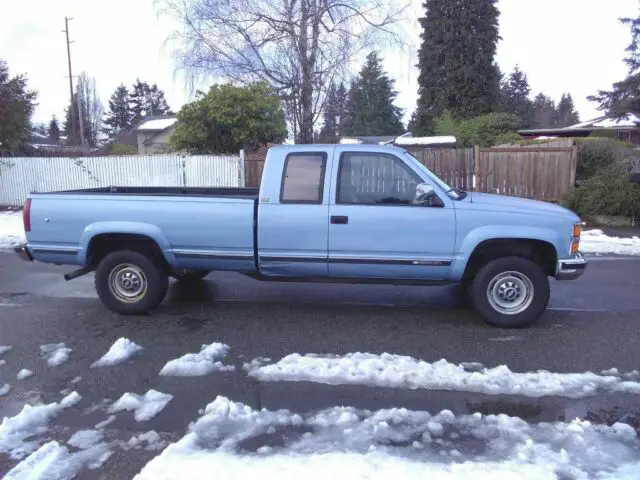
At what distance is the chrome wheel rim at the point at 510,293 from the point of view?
5.69 m

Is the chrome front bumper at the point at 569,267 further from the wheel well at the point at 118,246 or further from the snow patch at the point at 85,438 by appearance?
the snow patch at the point at 85,438

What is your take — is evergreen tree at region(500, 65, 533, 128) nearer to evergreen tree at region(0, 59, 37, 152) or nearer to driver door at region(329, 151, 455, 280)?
evergreen tree at region(0, 59, 37, 152)

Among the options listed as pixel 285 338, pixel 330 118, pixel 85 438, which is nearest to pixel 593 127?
pixel 330 118

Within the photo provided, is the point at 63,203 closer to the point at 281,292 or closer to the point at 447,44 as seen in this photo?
the point at 281,292

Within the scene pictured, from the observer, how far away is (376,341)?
5355 mm

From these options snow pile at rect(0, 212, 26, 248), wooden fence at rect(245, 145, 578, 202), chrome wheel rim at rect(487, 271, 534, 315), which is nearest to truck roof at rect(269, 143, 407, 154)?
chrome wheel rim at rect(487, 271, 534, 315)

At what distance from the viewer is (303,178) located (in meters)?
5.87

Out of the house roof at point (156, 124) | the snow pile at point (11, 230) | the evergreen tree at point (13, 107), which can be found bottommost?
the snow pile at point (11, 230)

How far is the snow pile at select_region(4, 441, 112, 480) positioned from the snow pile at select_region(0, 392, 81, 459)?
128 millimetres

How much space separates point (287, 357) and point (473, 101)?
37869 mm

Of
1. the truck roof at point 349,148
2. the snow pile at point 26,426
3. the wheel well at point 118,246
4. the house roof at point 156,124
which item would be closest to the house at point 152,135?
the house roof at point 156,124

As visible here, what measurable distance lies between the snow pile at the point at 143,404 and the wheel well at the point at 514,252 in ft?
10.9

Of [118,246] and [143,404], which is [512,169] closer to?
[118,246]

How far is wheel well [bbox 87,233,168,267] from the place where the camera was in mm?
6105
